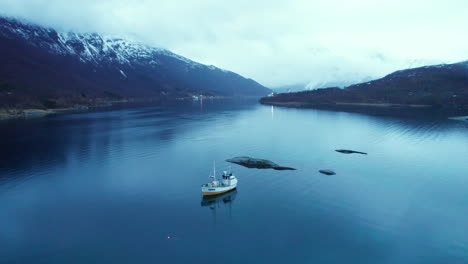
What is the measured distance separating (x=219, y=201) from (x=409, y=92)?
539ft

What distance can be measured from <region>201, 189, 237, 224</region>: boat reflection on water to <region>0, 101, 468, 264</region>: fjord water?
0.55ft

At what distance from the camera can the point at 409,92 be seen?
16075 centimetres

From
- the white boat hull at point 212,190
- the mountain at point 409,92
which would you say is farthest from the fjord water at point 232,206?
the mountain at point 409,92

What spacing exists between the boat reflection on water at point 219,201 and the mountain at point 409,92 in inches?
5617

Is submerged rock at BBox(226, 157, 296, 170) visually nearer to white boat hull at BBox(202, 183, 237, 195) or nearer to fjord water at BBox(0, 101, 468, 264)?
fjord water at BBox(0, 101, 468, 264)

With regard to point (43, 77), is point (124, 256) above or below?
below

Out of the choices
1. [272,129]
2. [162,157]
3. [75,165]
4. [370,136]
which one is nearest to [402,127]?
[370,136]

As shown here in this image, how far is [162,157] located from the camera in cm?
4403

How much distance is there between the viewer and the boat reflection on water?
2662 centimetres

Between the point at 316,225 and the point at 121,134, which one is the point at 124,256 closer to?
the point at 316,225

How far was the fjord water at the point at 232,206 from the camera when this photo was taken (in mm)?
19688

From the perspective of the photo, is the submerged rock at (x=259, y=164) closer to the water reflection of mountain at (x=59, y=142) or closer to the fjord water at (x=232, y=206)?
the fjord water at (x=232, y=206)

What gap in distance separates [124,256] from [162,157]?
25605mm

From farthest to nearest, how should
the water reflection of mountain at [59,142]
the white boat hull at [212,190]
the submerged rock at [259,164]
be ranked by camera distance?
the water reflection of mountain at [59,142] → the submerged rock at [259,164] → the white boat hull at [212,190]
